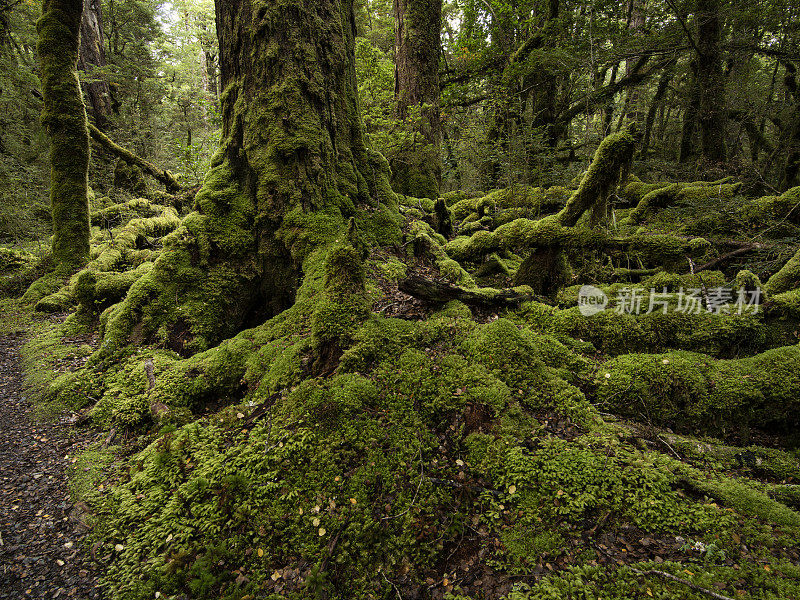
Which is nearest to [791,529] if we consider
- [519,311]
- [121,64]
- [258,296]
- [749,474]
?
[749,474]

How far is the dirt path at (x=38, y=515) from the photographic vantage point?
8.21 feet

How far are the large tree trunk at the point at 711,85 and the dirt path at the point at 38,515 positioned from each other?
15225 mm

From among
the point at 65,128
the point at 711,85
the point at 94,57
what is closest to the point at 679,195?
the point at 711,85

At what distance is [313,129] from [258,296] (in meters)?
2.50

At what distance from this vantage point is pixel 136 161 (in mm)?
12953

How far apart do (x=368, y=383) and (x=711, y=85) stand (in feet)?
46.8

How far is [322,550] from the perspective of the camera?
2.51m

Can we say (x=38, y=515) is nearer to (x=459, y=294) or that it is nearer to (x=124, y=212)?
(x=459, y=294)

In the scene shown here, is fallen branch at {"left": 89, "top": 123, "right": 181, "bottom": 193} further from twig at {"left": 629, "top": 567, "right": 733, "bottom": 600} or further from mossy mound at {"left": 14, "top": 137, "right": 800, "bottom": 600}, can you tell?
twig at {"left": 629, "top": 567, "right": 733, "bottom": 600}

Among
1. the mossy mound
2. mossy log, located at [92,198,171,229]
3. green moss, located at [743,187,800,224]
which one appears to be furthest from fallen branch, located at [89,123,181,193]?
green moss, located at [743,187,800,224]

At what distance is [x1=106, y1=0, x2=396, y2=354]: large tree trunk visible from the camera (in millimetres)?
4586

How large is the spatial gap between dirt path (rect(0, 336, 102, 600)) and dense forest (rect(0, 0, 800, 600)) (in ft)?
0.08

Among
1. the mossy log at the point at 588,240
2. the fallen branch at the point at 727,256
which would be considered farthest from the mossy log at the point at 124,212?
the fallen branch at the point at 727,256

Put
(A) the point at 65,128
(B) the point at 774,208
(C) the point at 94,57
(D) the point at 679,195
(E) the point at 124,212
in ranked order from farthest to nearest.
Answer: (C) the point at 94,57
(E) the point at 124,212
(D) the point at 679,195
(A) the point at 65,128
(B) the point at 774,208
